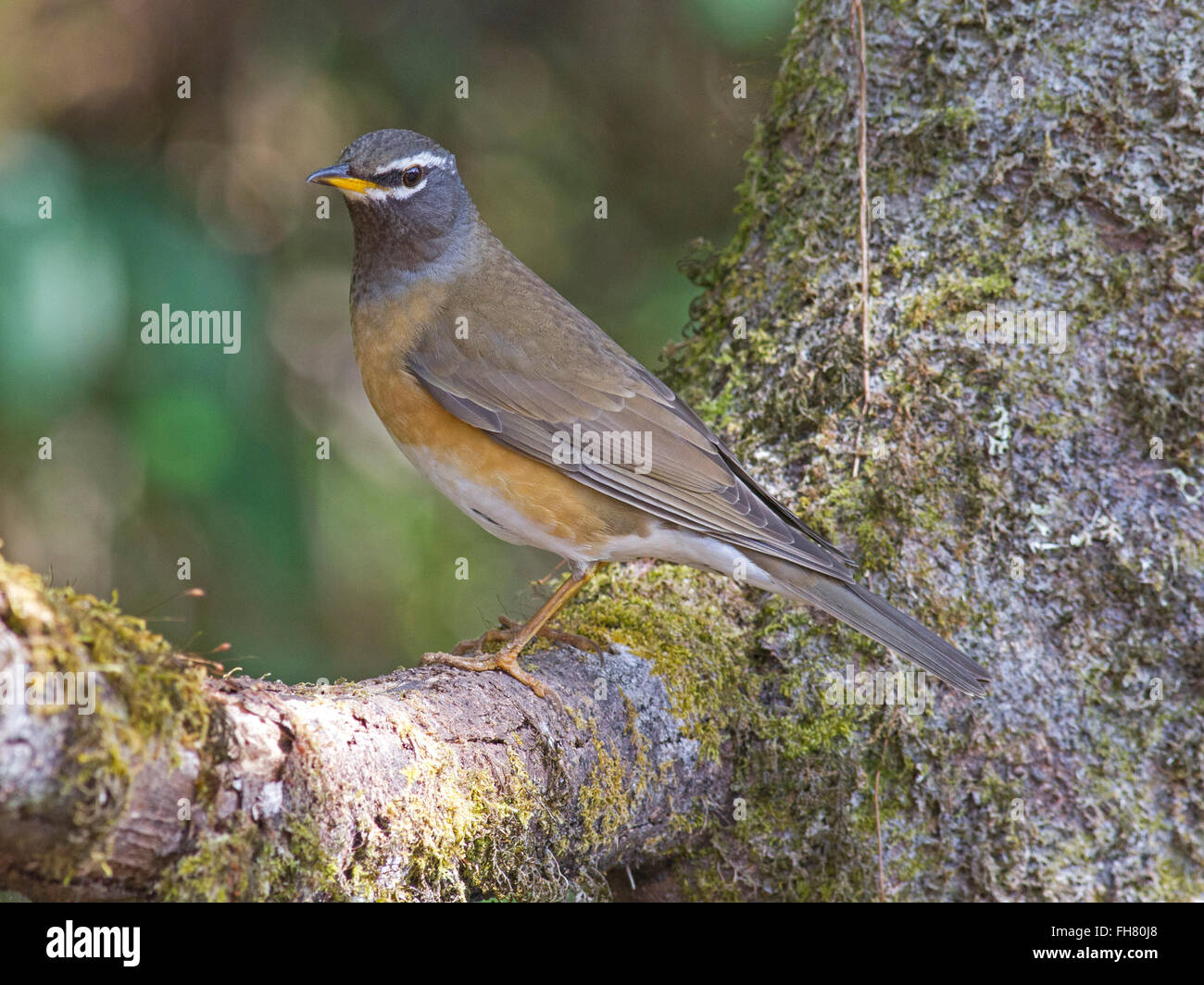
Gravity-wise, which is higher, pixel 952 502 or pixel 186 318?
pixel 186 318

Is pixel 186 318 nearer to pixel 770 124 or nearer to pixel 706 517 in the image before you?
pixel 706 517

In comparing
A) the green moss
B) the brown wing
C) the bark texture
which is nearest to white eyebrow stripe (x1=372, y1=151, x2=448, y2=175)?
Answer: the brown wing

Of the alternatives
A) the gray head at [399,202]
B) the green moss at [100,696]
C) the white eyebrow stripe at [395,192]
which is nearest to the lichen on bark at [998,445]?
the gray head at [399,202]

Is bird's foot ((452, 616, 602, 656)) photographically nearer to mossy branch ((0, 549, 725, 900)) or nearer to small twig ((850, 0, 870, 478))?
mossy branch ((0, 549, 725, 900))
